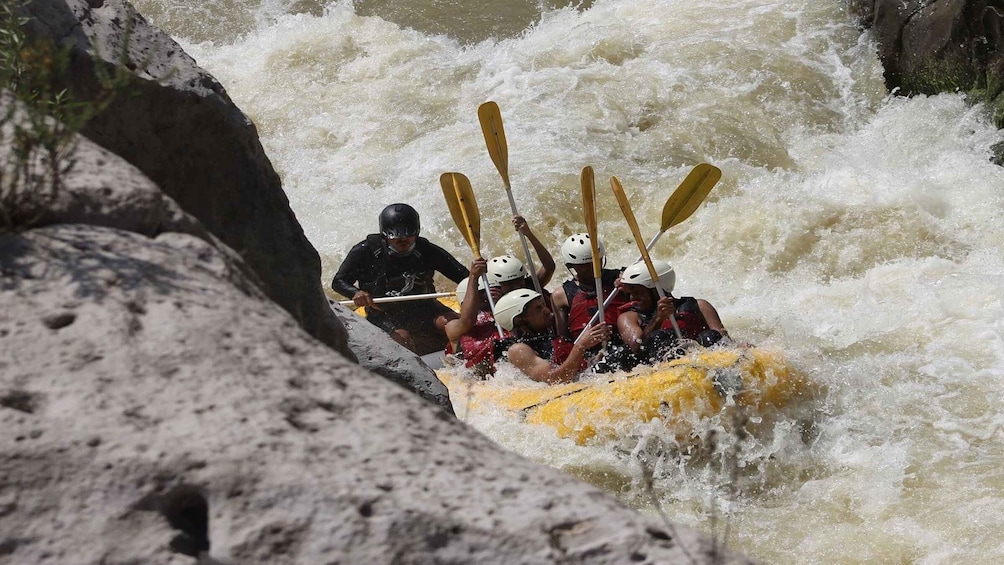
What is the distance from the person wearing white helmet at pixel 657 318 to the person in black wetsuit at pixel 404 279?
54.1 inches

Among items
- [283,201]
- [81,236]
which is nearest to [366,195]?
[283,201]

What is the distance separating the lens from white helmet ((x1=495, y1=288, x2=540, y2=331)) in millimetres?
6055

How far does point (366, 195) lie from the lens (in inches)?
358

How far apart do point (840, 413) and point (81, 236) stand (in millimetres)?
4538

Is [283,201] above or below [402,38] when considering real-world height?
below

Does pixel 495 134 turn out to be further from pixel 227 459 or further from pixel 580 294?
pixel 227 459

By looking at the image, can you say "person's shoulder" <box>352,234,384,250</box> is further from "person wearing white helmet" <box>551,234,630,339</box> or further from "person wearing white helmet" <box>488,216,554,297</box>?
"person wearing white helmet" <box>551,234,630,339</box>

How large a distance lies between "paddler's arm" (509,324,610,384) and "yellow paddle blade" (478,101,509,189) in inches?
46.8

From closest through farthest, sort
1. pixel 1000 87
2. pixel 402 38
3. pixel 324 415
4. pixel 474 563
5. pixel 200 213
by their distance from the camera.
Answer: pixel 474 563
pixel 324 415
pixel 200 213
pixel 1000 87
pixel 402 38

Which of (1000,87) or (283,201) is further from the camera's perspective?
(1000,87)

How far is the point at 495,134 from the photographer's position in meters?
6.73

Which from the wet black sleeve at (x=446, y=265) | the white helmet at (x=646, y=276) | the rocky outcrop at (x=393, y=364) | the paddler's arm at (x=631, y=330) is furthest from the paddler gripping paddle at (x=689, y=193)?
the rocky outcrop at (x=393, y=364)

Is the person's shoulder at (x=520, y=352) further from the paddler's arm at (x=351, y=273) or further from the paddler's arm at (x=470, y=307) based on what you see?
the paddler's arm at (x=351, y=273)

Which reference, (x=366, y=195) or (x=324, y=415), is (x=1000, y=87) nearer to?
(x=366, y=195)
